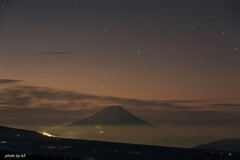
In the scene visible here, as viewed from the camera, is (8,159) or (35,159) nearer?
(8,159)
